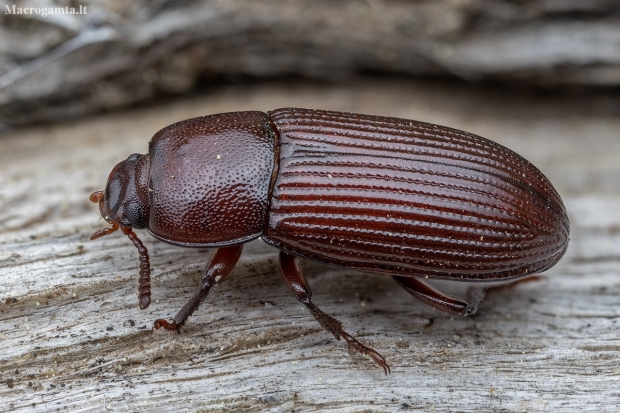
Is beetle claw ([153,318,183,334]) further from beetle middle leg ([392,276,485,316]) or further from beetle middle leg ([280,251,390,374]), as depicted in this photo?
beetle middle leg ([392,276,485,316])

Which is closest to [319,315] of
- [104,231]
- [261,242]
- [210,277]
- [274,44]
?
[210,277]

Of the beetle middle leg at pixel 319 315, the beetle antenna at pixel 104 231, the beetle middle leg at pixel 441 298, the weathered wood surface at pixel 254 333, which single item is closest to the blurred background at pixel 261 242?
the weathered wood surface at pixel 254 333

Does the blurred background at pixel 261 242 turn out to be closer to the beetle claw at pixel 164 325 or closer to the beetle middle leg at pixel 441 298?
the beetle claw at pixel 164 325

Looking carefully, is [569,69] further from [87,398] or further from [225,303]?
[87,398]

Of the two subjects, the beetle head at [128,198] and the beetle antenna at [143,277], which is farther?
the beetle head at [128,198]

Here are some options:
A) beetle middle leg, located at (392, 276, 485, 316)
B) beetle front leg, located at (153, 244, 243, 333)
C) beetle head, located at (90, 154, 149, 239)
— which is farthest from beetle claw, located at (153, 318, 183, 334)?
beetle middle leg, located at (392, 276, 485, 316)

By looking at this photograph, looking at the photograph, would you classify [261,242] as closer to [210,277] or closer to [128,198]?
[210,277]

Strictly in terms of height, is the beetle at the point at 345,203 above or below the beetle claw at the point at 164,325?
above

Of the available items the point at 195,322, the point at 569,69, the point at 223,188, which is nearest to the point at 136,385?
the point at 195,322
